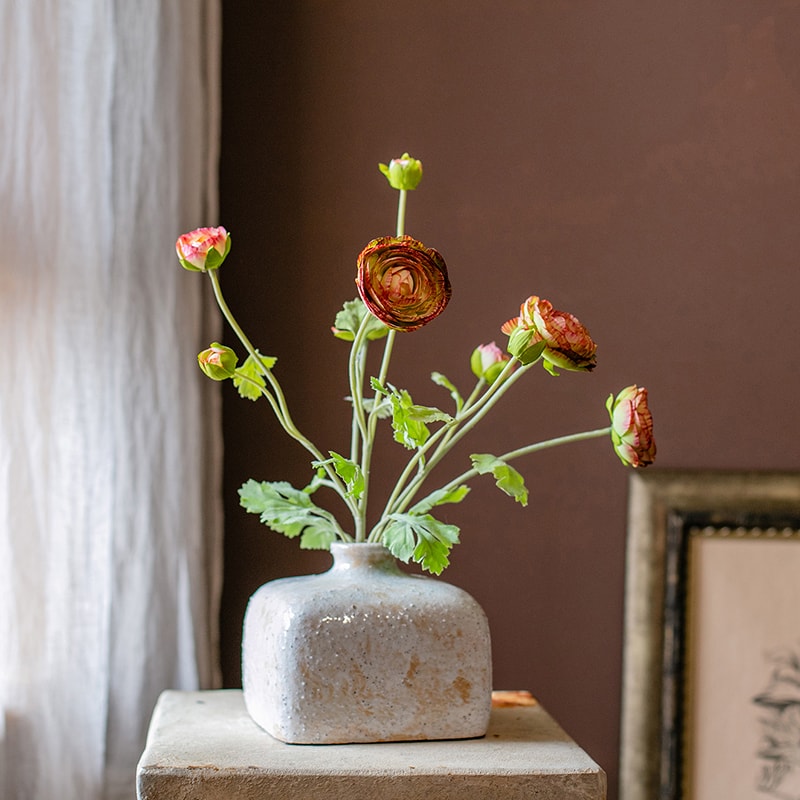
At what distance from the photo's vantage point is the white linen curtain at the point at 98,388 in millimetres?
1153

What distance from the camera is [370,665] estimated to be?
96 centimetres

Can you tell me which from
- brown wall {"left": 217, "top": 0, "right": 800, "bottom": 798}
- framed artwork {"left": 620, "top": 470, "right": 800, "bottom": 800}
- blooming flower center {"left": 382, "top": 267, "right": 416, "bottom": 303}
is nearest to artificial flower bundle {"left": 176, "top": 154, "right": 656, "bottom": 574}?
blooming flower center {"left": 382, "top": 267, "right": 416, "bottom": 303}

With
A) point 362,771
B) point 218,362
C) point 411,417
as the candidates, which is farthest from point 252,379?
point 362,771

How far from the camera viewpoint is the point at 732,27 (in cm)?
151

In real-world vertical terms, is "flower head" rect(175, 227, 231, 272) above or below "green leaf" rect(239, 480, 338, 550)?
above

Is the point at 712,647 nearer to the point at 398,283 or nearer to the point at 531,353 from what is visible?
the point at 531,353

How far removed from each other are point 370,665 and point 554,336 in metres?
0.36

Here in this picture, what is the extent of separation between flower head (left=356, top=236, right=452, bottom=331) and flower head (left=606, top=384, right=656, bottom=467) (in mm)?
204

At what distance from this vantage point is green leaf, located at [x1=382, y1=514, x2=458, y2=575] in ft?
3.12

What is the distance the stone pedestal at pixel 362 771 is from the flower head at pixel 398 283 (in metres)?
0.40

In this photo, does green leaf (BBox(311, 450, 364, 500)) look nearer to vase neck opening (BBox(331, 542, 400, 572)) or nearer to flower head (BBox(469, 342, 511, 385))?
vase neck opening (BBox(331, 542, 400, 572))

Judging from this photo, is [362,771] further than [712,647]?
No

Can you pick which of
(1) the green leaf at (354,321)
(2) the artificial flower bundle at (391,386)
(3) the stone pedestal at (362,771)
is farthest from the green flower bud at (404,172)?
(3) the stone pedestal at (362,771)

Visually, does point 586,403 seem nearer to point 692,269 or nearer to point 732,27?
point 692,269
